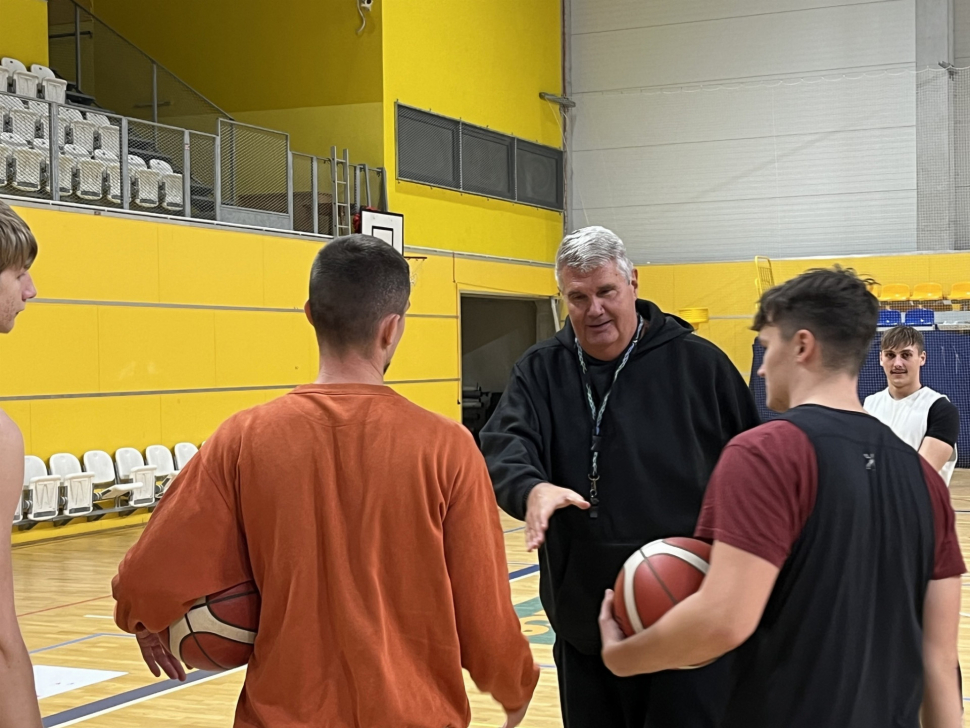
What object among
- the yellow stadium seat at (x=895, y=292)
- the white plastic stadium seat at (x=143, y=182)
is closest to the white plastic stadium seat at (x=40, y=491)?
the white plastic stadium seat at (x=143, y=182)

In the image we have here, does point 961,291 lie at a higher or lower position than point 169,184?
lower

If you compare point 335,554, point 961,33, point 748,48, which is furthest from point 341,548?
point 961,33

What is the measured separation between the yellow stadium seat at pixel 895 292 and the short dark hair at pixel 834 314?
16.4 m

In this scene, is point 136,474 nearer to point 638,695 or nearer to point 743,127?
point 638,695

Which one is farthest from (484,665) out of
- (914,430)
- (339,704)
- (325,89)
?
(325,89)

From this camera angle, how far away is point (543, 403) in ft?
10.6

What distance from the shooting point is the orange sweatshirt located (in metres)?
2.10

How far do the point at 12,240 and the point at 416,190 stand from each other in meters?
14.7

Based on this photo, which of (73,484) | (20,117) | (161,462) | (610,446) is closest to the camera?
(610,446)

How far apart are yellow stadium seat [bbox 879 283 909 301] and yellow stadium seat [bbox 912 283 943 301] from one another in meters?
0.15

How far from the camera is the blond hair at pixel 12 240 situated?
2.08m

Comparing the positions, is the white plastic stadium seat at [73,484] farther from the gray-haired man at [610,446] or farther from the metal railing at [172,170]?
the gray-haired man at [610,446]

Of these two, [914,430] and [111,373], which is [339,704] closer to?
[914,430]

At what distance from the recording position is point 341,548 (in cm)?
210
